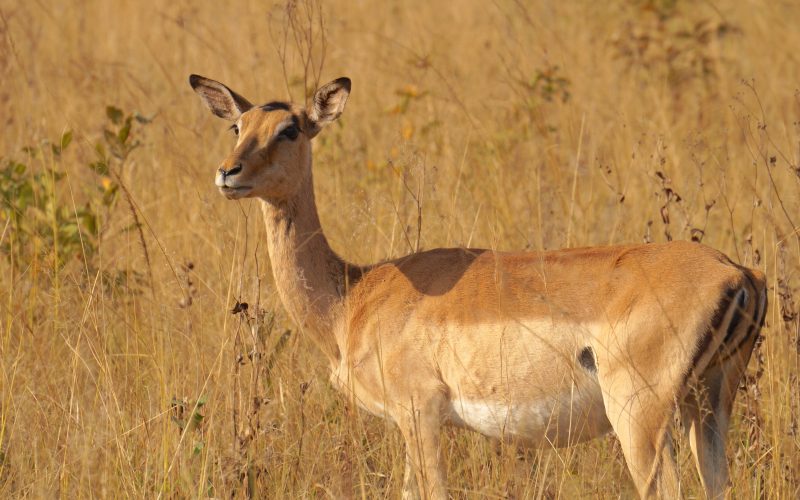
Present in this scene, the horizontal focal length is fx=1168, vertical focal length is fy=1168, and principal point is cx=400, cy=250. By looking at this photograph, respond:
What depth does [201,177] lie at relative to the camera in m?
7.39

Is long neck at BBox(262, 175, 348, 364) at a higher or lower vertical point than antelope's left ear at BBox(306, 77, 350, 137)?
lower

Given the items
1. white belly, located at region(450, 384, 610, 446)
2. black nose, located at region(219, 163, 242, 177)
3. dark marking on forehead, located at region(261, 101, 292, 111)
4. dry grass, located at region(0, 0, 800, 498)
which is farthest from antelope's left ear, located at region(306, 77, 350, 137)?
white belly, located at region(450, 384, 610, 446)

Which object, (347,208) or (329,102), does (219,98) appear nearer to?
(329,102)

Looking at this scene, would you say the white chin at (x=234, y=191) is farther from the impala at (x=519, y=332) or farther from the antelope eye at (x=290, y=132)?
the antelope eye at (x=290, y=132)

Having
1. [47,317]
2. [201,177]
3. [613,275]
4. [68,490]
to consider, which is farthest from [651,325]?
[201,177]

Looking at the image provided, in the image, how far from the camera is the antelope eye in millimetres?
5133

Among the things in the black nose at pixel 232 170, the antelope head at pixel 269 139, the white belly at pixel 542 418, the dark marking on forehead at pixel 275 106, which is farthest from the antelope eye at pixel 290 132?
the white belly at pixel 542 418

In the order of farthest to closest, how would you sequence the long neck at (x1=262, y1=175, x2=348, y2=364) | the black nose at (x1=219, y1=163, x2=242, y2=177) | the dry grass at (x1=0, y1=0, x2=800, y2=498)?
the long neck at (x1=262, y1=175, x2=348, y2=364) → the black nose at (x1=219, y1=163, x2=242, y2=177) → the dry grass at (x1=0, y1=0, x2=800, y2=498)

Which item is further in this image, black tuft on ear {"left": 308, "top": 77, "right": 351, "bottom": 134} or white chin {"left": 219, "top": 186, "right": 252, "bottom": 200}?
black tuft on ear {"left": 308, "top": 77, "right": 351, "bottom": 134}

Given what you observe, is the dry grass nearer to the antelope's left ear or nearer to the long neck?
the long neck

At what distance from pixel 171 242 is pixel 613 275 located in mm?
3158

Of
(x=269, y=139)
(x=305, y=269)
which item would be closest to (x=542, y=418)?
(x=305, y=269)

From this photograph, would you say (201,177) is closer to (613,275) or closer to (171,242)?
(171,242)

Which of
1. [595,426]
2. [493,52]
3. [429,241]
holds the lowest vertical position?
[595,426]
